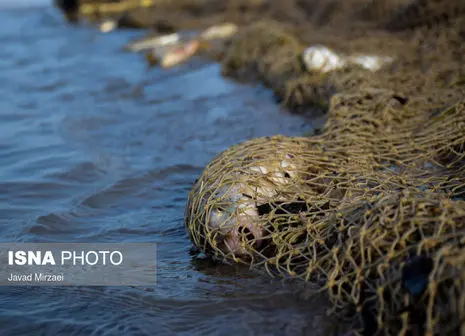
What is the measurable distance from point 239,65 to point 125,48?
4.24 m

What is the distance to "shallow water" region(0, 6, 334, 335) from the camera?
3049 mm

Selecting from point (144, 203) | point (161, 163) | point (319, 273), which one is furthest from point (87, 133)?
point (319, 273)

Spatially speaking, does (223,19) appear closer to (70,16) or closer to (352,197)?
(70,16)

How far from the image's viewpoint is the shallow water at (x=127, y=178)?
305cm

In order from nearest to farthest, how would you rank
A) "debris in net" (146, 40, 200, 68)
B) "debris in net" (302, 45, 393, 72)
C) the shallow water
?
the shallow water, "debris in net" (302, 45, 393, 72), "debris in net" (146, 40, 200, 68)

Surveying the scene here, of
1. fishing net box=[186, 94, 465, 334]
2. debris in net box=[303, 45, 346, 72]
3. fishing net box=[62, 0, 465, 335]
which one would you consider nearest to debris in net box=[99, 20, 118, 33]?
fishing net box=[62, 0, 465, 335]

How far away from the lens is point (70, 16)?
1870 centimetres

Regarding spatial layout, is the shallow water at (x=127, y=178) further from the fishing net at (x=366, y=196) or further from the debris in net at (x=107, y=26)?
the debris in net at (x=107, y=26)

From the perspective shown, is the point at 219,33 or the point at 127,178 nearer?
the point at 127,178

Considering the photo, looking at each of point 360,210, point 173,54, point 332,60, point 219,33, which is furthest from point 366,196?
point 219,33

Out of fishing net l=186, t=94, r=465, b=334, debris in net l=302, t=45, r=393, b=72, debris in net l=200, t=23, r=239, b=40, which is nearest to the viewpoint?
fishing net l=186, t=94, r=465, b=334

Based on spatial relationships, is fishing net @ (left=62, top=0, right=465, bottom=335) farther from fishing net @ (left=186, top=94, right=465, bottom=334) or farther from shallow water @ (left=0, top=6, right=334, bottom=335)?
shallow water @ (left=0, top=6, right=334, bottom=335)

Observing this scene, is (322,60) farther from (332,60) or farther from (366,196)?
(366,196)

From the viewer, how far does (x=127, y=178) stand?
17.5ft
